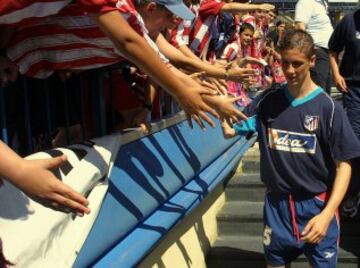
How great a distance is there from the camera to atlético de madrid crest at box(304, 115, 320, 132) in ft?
9.20

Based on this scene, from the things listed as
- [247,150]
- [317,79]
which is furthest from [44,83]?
[317,79]

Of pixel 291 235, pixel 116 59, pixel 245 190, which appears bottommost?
pixel 245 190

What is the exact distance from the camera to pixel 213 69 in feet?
9.84

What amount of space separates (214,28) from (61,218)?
3.37 metres

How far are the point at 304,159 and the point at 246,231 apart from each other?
183 cm

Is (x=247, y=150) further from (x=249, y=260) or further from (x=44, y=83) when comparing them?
(x=44, y=83)

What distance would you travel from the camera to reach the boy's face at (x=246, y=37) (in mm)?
7164

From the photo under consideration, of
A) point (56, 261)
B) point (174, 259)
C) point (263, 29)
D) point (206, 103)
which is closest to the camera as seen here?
point (56, 261)

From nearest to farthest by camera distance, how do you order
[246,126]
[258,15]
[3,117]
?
[3,117] → [246,126] → [258,15]

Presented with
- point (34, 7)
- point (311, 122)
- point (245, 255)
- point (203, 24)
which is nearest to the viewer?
point (34, 7)

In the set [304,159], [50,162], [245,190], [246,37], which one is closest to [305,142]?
[304,159]

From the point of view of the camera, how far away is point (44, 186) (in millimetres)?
1249

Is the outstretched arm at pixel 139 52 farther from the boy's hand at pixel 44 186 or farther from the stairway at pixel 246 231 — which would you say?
the stairway at pixel 246 231

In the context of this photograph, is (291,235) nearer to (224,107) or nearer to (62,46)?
(224,107)
